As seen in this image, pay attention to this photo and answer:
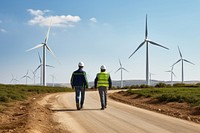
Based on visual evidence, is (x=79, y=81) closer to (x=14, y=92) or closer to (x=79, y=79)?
(x=79, y=79)

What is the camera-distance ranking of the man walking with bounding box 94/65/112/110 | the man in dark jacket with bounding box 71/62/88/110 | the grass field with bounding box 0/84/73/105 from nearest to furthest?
the man in dark jacket with bounding box 71/62/88/110 < the man walking with bounding box 94/65/112/110 < the grass field with bounding box 0/84/73/105

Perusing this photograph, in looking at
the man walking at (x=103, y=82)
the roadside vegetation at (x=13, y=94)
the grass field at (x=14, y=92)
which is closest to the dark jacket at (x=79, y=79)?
the man walking at (x=103, y=82)

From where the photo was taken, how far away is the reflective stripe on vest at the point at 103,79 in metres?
17.6

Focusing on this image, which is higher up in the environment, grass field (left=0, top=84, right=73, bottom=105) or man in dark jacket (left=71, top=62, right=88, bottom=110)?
man in dark jacket (left=71, top=62, right=88, bottom=110)

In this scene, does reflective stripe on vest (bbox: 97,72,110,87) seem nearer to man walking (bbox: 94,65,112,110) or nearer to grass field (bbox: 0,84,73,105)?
man walking (bbox: 94,65,112,110)

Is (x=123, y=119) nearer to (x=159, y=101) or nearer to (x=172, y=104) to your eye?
(x=172, y=104)

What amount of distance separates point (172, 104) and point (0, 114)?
10.00m

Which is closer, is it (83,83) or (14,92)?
(83,83)

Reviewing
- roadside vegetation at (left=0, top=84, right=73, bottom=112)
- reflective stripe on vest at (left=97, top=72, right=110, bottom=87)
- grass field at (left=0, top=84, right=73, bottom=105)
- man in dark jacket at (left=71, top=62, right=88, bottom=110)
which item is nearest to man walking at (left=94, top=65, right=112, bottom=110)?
reflective stripe on vest at (left=97, top=72, right=110, bottom=87)

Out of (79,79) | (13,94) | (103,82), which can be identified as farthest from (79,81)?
(13,94)

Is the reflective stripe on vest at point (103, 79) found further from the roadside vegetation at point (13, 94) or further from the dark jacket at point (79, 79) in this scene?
the roadside vegetation at point (13, 94)

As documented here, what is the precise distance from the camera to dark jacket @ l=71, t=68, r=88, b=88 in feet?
56.1

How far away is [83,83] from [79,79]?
0.27m

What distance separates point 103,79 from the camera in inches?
696
